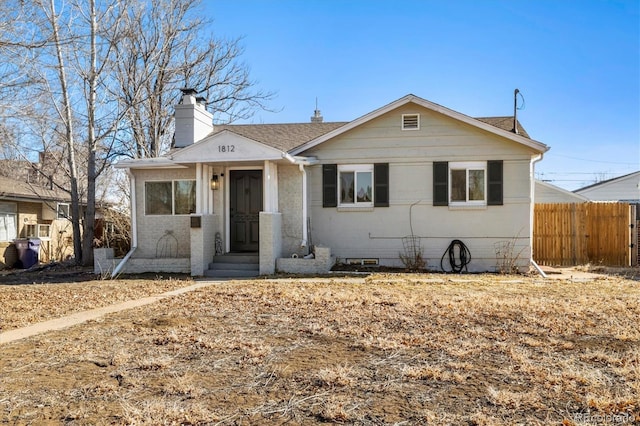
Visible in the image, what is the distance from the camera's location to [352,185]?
1317 cm

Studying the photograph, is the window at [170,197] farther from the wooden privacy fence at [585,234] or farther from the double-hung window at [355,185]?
the wooden privacy fence at [585,234]

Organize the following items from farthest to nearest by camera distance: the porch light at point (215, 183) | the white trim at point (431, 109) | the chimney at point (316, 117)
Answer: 1. the chimney at point (316, 117)
2. the porch light at point (215, 183)
3. the white trim at point (431, 109)

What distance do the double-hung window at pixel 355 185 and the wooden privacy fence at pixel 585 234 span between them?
5.53 meters

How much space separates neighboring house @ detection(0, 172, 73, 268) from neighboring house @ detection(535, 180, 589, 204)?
22715 mm

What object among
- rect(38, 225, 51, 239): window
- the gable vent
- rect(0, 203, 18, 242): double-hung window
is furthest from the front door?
rect(38, 225, 51, 239): window

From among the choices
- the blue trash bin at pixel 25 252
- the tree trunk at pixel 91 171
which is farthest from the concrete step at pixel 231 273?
the blue trash bin at pixel 25 252

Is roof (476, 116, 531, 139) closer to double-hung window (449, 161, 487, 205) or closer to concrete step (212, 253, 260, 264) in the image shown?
double-hung window (449, 161, 487, 205)

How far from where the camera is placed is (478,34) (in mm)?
12930

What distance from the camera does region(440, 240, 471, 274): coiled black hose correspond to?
12.6m

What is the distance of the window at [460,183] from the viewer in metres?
12.6

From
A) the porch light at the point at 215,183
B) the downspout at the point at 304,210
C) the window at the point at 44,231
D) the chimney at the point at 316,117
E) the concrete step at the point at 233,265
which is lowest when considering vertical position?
the concrete step at the point at 233,265

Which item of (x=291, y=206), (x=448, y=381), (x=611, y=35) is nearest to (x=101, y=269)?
(x=291, y=206)

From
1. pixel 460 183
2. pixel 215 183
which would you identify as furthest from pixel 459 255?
pixel 215 183

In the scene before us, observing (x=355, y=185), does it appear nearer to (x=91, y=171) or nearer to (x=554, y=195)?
(x=91, y=171)
